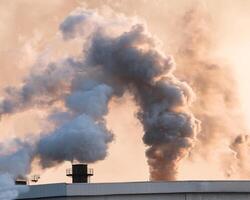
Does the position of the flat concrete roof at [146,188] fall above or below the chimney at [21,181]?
below

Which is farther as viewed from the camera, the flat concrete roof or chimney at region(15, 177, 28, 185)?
chimney at region(15, 177, 28, 185)

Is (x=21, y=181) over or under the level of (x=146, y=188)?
over

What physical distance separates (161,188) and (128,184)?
10.8ft

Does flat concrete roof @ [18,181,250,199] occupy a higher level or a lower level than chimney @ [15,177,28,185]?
lower

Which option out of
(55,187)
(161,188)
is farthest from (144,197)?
(55,187)

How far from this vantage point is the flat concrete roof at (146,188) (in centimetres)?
10288

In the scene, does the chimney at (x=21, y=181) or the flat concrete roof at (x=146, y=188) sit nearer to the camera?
the flat concrete roof at (x=146, y=188)

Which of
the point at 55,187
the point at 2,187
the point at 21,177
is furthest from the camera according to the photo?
the point at 21,177

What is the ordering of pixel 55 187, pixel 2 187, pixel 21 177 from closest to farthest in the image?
pixel 2 187 < pixel 55 187 < pixel 21 177

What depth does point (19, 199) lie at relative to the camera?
354 feet

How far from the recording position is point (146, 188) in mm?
103688

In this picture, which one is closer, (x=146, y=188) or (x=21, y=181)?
(x=146, y=188)

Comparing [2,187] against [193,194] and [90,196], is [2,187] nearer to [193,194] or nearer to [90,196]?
[90,196]

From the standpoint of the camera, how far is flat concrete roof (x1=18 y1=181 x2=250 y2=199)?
103 m
